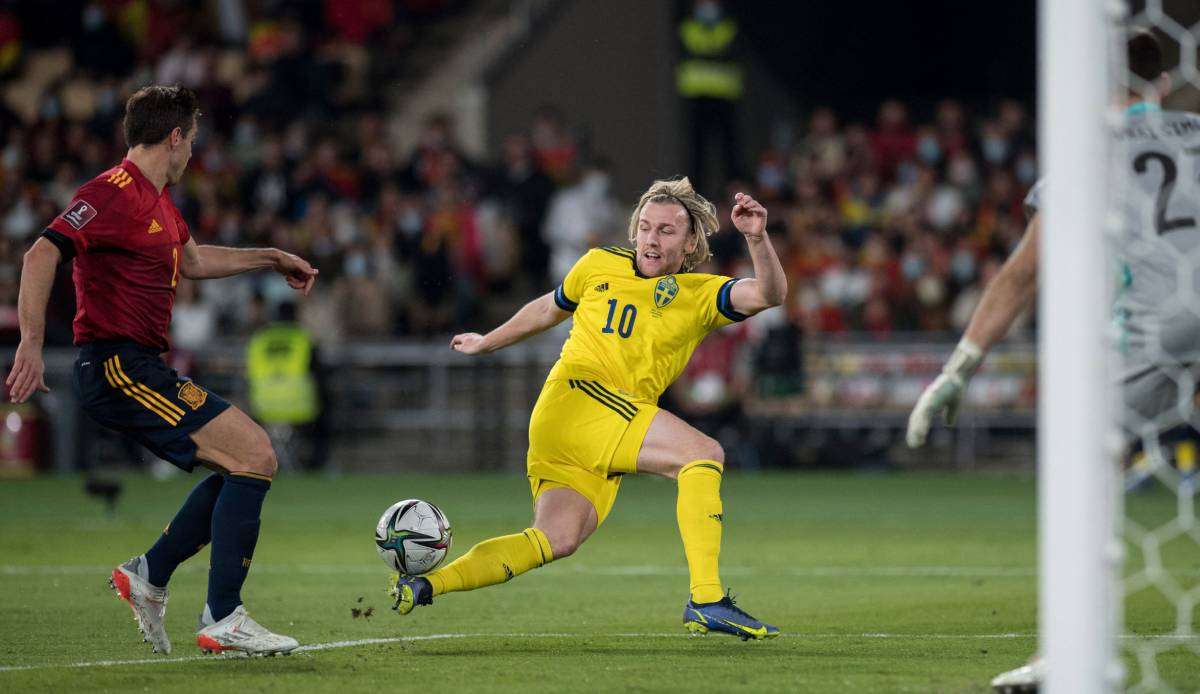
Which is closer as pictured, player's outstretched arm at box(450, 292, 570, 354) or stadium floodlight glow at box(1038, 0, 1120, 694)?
stadium floodlight glow at box(1038, 0, 1120, 694)

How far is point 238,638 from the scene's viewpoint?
6336 mm

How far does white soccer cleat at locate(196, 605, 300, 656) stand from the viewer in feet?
20.8

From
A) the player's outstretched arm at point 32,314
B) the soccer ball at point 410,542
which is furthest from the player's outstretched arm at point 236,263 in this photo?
the soccer ball at point 410,542

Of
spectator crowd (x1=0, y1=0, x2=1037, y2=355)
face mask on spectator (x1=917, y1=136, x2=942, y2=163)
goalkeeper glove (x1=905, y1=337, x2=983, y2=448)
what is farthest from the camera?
face mask on spectator (x1=917, y1=136, x2=942, y2=163)

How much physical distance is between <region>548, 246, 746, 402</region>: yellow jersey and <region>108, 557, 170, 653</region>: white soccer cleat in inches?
74.7

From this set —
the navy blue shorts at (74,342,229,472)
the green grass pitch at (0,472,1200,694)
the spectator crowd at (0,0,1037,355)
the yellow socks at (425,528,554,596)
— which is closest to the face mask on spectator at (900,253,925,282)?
the spectator crowd at (0,0,1037,355)

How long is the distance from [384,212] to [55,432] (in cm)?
470

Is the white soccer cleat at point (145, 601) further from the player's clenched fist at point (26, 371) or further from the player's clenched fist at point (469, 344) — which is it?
the player's clenched fist at point (469, 344)

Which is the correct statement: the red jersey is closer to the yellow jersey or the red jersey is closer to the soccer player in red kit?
the soccer player in red kit

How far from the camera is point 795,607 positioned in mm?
8234

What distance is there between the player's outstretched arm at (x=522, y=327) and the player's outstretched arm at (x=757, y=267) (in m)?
0.86

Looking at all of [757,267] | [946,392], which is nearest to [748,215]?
[757,267]

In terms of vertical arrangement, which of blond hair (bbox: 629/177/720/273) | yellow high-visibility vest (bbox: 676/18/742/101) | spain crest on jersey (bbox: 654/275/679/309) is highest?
yellow high-visibility vest (bbox: 676/18/742/101)

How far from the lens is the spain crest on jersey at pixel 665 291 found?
7.10m
